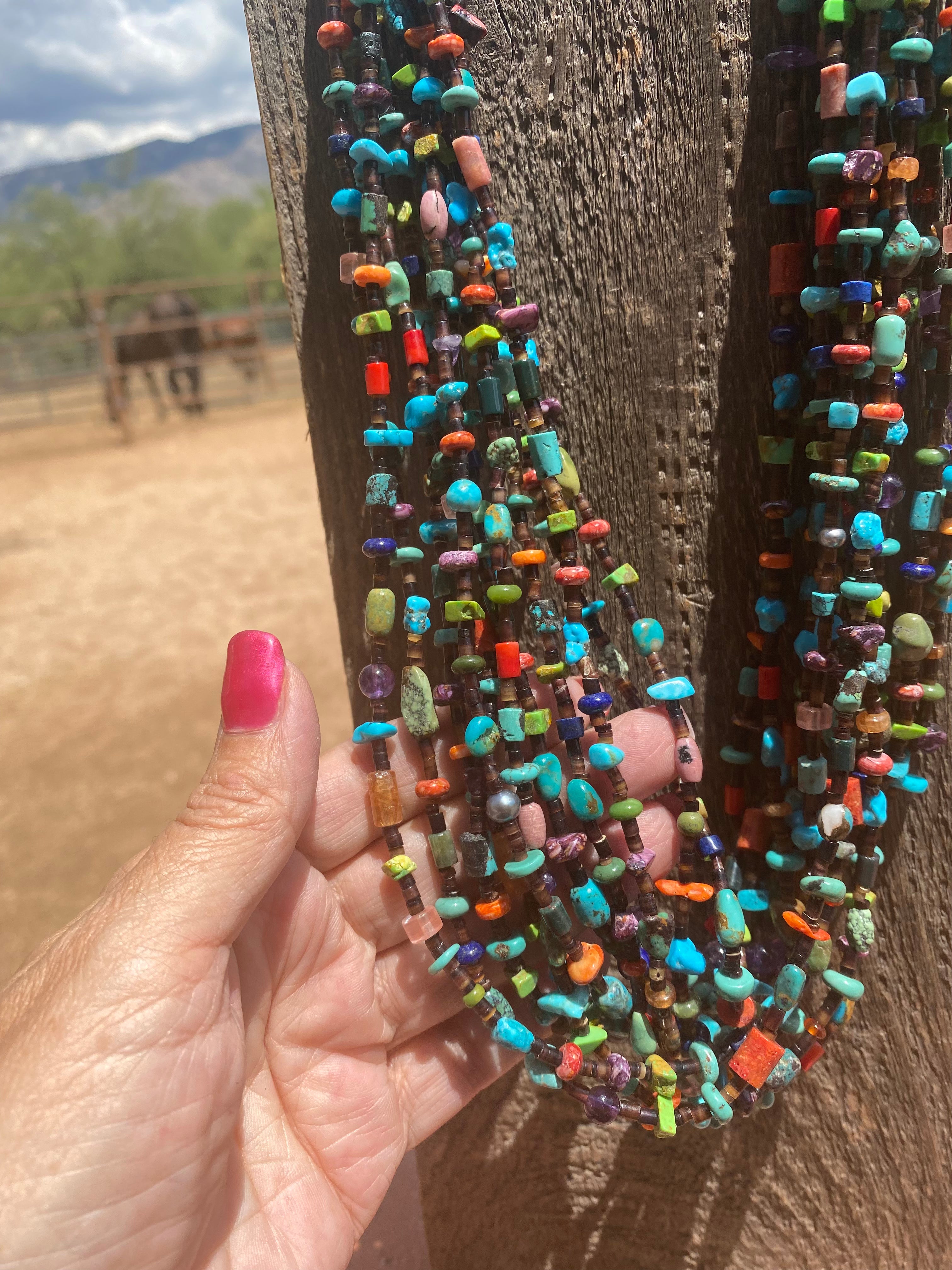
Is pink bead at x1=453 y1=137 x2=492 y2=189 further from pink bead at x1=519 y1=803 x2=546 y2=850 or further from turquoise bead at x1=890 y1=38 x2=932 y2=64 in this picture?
pink bead at x1=519 y1=803 x2=546 y2=850

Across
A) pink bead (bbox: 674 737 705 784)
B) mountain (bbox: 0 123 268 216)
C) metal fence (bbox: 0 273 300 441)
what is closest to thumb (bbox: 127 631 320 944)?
pink bead (bbox: 674 737 705 784)

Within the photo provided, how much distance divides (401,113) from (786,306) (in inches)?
18.7

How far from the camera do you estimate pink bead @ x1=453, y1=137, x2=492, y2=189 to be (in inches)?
32.7

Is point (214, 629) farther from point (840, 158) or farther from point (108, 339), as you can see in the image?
point (108, 339)

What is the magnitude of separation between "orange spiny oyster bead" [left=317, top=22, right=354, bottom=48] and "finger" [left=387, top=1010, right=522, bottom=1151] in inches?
45.8

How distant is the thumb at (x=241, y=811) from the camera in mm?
794

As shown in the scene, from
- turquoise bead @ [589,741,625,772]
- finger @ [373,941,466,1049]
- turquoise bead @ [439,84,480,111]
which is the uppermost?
turquoise bead @ [439,84,480,111]

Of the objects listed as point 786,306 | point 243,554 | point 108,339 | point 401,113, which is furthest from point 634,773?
point 108,339

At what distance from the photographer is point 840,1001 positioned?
964mm

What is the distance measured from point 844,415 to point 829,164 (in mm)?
237

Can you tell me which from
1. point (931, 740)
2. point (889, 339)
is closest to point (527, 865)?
point (931, 740)

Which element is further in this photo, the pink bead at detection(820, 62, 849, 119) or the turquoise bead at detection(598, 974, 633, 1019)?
the turquoise bead at detection(598, 974, 633, 1019)

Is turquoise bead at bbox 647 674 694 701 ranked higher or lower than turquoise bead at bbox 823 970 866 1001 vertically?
higher

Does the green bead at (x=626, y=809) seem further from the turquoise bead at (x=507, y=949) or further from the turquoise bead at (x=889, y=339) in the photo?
the turquoise bead at (x=889, y=339)
